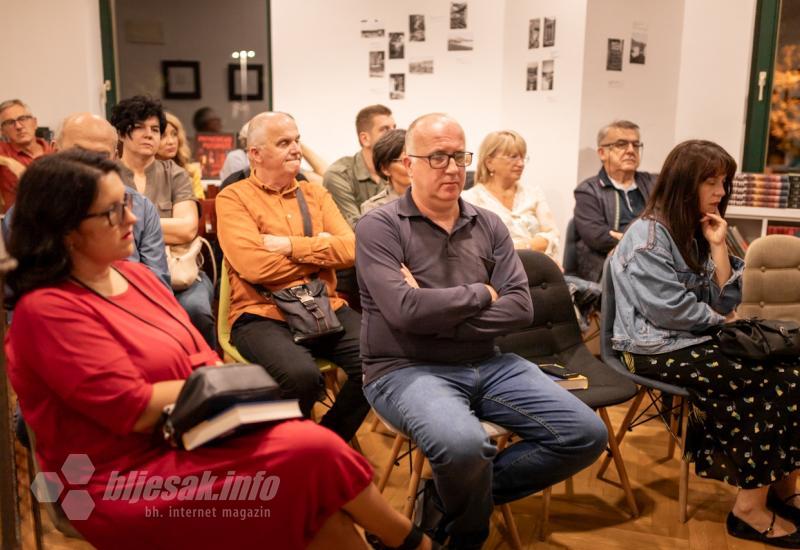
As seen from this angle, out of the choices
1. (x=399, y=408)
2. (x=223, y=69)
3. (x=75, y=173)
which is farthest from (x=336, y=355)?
(x=223, y=69)

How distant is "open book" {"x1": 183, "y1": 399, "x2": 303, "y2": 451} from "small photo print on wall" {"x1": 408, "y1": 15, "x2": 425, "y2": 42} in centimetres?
392

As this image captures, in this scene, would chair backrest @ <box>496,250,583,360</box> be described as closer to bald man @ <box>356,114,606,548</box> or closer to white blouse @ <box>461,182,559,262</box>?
bald man @ <box>356,114,606,548</box>

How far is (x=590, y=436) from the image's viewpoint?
7.41ft

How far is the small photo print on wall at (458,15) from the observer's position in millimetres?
4988

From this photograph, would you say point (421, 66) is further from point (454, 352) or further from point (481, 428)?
point (481, 428)

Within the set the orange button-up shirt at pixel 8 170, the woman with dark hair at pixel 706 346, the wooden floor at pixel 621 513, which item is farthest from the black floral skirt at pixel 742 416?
the orange button-up shirt at pixel 8 170

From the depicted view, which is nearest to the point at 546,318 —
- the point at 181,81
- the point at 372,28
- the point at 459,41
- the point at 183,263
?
the point at 183,263

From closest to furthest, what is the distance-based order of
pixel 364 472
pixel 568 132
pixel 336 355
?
pixel 364 472, pixel 336 355, pixel 568 132

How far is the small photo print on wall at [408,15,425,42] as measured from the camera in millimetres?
5102

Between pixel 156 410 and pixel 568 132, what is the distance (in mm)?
3494

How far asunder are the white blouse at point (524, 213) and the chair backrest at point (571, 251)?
0.48 ft

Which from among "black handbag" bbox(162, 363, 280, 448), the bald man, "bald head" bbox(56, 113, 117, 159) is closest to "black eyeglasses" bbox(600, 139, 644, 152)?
the bald man

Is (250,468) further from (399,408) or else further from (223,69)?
(223,69)

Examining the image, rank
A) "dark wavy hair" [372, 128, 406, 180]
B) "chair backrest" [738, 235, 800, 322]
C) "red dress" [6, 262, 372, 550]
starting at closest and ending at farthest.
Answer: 1. "red dress" [6, 262, 372, 550]
2. "chair backrest" [738, 235, 800, 322]
3. "dark wavy hair" [372, 128, 406, 180]
